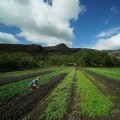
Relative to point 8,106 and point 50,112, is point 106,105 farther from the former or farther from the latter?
point 8,106

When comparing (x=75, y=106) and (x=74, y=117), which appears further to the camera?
(x=75, y=106)

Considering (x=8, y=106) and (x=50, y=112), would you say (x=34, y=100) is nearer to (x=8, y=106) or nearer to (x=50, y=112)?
(x=8, y=106)

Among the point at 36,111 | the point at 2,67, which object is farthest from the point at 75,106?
the point at 2,67

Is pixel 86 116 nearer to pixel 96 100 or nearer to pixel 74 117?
pixel 74 117

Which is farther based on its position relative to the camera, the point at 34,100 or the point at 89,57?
the point at 89,57

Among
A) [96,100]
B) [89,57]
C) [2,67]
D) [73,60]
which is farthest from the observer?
[73,60]

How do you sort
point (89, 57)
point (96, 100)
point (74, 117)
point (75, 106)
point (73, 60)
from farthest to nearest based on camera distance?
1. point (73, 60)
2. point (89, 57)
3. point (96, 100)
4. point (75, 106)
5. point (74, 117)

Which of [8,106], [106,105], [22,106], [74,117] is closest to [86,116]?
[74,117]

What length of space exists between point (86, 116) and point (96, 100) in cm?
368

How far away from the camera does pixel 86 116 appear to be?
378 inches

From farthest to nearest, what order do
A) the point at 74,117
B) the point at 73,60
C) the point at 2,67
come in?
the point at 73,60, the point at 2,67, the point at 74,117

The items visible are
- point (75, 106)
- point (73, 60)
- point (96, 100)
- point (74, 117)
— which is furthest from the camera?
point (73, 60)

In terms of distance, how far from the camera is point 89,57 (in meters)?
124

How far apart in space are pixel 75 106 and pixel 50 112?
7.92 feet
